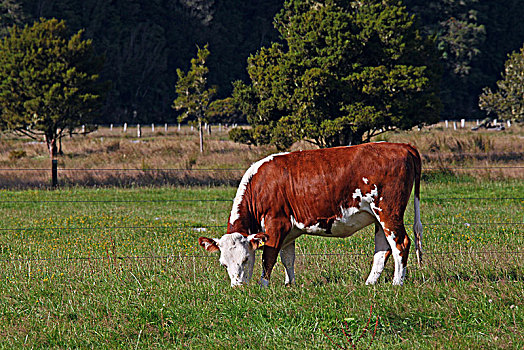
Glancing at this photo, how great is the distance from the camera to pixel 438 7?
267ft

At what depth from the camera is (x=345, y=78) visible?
26.6 m

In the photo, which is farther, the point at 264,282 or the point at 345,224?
the point at 345,224

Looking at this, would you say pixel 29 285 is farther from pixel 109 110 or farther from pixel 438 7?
pixel 438 7

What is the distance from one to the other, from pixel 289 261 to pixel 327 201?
0.99 meters

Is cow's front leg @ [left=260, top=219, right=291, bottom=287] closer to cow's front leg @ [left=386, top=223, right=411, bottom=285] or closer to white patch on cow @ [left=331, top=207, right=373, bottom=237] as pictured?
white patch on cow @ [left=331, top=207, right=373, bottom=237]

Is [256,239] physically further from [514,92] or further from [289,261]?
[514,92]

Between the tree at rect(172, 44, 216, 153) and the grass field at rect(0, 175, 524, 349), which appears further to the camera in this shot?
the tree at rect(172, 44, 216, 153)

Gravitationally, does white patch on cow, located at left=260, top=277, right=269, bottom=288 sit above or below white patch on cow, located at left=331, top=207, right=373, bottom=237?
below

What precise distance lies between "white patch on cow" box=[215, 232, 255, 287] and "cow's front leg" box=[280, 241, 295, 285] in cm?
69

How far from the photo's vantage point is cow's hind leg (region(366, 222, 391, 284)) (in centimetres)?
779

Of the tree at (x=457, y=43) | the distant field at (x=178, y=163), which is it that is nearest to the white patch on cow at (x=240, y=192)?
the distant field at (x=178, y=163)

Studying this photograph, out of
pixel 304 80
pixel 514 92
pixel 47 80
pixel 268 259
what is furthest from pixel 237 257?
pixel 514 92

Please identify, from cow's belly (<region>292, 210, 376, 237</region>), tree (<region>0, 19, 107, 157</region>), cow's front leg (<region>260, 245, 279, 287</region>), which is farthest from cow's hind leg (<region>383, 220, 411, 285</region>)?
tree (<region>0, 19, 107, 157</region>)

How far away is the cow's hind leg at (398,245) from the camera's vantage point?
25.1 ft
